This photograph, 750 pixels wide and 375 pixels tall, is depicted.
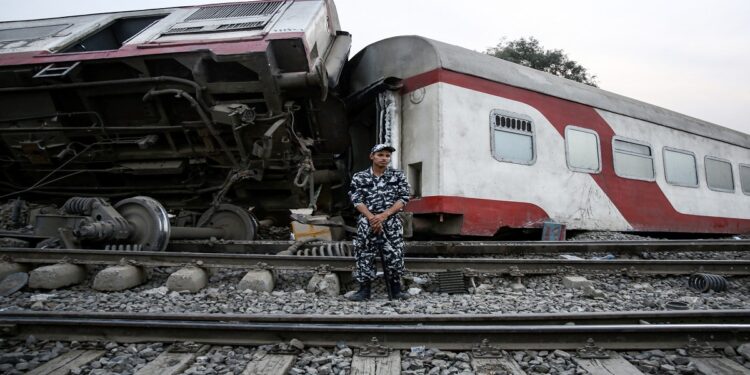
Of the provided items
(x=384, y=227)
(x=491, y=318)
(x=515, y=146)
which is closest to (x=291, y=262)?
(x=384, y=227)

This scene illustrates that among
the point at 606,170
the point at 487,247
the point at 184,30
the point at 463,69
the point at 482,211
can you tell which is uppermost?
the point at 184,30

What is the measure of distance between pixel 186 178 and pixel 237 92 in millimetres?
1798

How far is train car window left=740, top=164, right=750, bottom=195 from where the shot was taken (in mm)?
9672

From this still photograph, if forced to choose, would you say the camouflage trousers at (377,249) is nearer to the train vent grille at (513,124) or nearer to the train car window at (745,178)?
the train vent grille at (513,124)

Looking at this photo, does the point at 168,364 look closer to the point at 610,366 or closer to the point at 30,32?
the point at 610,366

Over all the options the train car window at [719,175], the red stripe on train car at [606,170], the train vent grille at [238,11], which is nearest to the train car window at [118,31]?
the train vent grille at [238,11]

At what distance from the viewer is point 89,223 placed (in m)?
4.39

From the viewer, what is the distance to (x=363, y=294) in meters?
3.58

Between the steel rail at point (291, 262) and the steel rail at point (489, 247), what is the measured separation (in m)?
0.72

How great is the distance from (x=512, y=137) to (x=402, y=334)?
4387 millimetres

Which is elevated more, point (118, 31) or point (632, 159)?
point (118, 31)

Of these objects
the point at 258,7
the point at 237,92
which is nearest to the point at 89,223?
the point at 237,92

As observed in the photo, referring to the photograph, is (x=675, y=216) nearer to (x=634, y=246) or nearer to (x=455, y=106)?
(x=634, y=246)

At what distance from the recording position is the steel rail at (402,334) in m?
2.35
